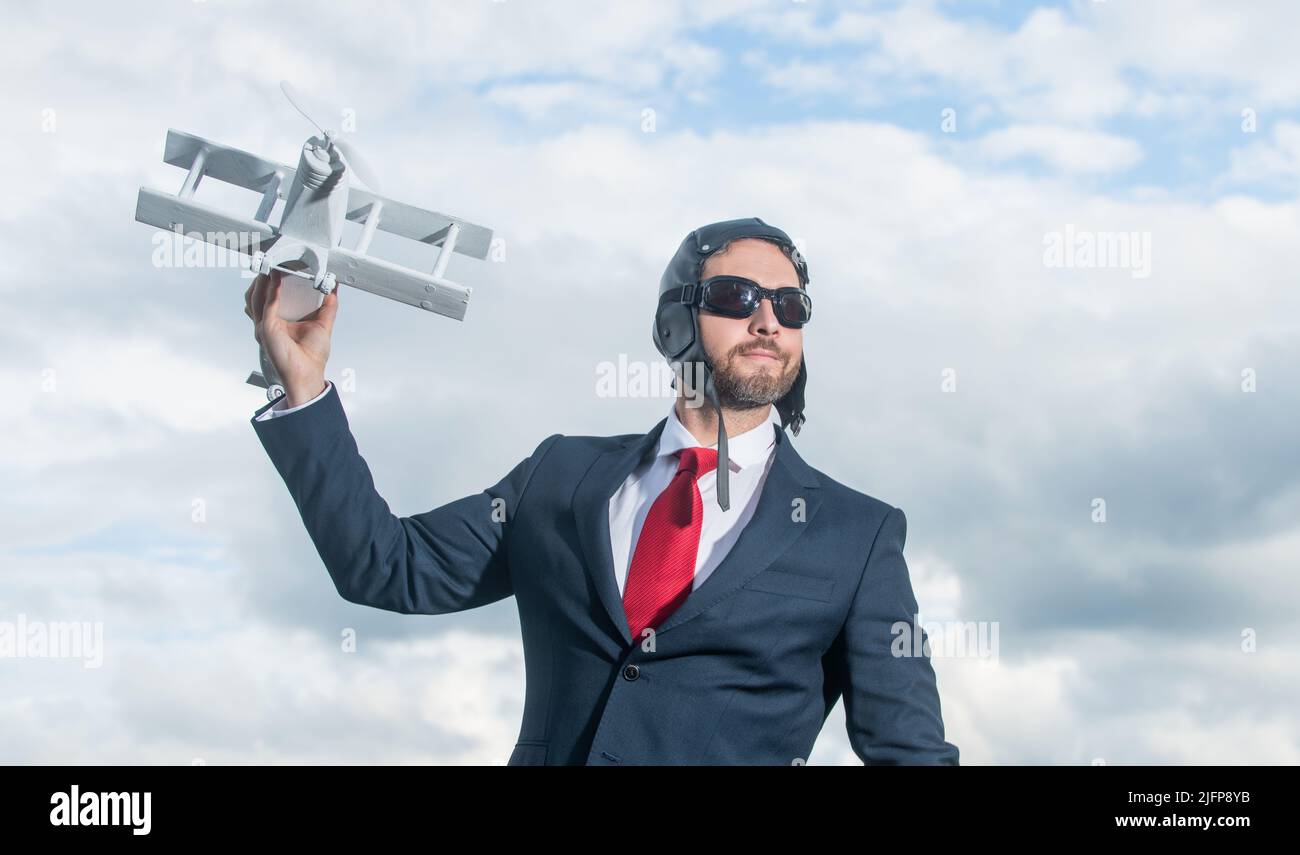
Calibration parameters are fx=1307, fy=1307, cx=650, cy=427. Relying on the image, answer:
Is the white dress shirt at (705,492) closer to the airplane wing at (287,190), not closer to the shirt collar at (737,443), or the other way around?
the shirt collar at (737,443)

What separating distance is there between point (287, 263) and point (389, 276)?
464mm

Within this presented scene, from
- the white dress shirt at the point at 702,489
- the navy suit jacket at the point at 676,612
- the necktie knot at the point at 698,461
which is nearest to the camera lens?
the navy suit jacket at the point at 676,612

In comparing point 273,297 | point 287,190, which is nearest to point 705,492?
point 273,297

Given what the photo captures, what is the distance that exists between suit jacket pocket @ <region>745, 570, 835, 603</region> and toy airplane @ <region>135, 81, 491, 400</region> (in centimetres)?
174

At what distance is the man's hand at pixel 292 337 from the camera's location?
18.4ft

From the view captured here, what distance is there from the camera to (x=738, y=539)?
581 centimetres

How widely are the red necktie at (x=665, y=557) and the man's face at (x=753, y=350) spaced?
478 millimetres

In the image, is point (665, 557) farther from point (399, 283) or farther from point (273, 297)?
point (273, 297)

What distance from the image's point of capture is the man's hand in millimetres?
5602

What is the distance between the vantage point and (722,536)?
19.5 feet

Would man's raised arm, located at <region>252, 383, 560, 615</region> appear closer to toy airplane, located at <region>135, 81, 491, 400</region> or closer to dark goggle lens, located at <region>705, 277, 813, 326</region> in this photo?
toy airplane, located at <region>135, 81, 491, 400</region>

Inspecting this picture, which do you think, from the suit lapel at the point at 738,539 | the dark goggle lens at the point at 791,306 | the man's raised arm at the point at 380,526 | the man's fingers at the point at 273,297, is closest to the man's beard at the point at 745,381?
the dark goggle lens at the point at 791,306
